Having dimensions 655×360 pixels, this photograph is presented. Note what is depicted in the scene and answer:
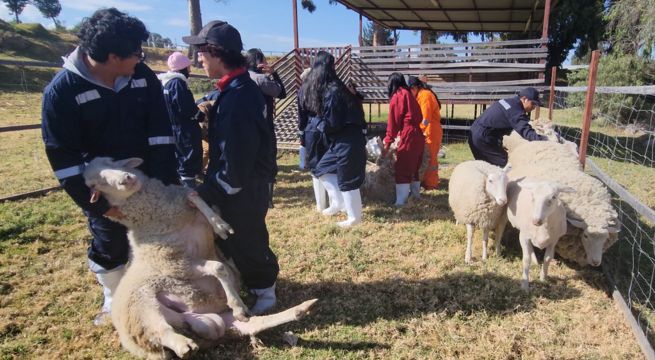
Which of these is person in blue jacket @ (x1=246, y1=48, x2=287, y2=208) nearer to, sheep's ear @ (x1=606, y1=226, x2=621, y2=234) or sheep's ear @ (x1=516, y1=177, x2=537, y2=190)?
sheep's ear @ (x1=516, y1=177, x2=537, y2=190)

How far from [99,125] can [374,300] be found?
8.13ft

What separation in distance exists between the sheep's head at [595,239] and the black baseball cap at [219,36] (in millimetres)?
3400

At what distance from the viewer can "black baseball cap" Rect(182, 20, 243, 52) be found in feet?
8.74

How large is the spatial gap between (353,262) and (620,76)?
14.5 meters

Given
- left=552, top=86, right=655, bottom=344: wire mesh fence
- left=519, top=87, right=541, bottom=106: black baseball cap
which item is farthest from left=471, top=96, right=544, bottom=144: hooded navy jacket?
left=552, top=86, right=655, bottom=344: wire mesh fence

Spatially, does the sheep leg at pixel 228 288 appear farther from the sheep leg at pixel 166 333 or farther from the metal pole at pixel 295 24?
the metal pole at pixel 295 24

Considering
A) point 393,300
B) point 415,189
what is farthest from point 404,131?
point 393,300

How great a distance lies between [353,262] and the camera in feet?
14.0

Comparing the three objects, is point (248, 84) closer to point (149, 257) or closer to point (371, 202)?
point (149, 257)

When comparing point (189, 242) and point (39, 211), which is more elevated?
point (189, 242)

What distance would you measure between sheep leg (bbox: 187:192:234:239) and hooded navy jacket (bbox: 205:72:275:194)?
7.6 inches

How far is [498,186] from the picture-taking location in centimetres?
401

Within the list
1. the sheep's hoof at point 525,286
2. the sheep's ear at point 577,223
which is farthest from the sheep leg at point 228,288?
the sheep's ear at point 577,223

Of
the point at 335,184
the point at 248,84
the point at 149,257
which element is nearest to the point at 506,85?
the point at 335,184
